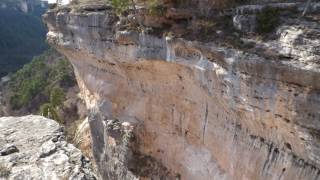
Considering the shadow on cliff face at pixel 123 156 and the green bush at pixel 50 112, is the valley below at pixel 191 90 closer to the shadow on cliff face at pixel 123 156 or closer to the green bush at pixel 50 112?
the shadow on cliff face at pixel 123 156

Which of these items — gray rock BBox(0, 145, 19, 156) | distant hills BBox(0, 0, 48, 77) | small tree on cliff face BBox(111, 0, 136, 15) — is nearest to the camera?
gray rock BBox(0, 145, 19, 156)

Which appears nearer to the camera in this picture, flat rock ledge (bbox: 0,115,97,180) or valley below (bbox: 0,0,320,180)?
flat rock ledge (bbox: 0,115,97,180)

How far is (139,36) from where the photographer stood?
20.0 meters

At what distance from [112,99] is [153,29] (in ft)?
23.0

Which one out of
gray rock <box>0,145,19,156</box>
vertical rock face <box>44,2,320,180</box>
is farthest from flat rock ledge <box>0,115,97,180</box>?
vertical rock face <box>44,2,320,180</box>

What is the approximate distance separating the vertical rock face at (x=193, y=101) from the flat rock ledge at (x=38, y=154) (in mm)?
7544

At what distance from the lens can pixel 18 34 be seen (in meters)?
107

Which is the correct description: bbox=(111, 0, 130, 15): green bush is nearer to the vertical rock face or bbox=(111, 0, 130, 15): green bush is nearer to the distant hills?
the vertical rock face

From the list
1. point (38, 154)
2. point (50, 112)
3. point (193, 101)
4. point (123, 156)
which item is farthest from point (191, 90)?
point (50, 112)

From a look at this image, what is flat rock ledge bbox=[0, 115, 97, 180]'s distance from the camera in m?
6.59

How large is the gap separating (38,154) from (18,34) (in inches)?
4174

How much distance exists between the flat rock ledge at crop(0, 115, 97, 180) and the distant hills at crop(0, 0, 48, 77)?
79.6m

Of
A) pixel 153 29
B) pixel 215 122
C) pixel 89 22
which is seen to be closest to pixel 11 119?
pixel 215 122

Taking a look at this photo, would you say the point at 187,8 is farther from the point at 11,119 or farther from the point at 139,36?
the point at 11,119
